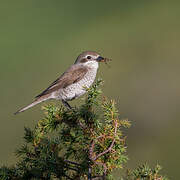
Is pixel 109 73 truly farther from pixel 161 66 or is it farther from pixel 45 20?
pixel 45 20

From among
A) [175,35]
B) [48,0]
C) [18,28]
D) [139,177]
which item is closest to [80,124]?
[139,177]

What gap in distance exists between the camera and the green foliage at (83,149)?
9.77ft

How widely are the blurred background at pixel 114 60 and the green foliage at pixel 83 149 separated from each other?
409 centimetres

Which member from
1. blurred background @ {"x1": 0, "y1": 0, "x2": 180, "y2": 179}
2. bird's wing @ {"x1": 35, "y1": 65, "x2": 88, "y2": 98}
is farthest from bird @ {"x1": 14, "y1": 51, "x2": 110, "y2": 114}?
blurred background @ {"x1": 0, "y1": 0, "x2": 180, "y2": 179}

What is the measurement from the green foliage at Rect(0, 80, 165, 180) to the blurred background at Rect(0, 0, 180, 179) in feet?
13.4

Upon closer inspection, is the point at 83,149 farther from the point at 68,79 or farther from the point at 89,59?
the point at 89,59

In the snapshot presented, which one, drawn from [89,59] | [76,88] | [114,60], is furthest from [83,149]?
[114,60]

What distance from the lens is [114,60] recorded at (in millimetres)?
12820

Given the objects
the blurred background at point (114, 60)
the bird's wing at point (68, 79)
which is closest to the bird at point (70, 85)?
the bird's wing at point (68, 79)

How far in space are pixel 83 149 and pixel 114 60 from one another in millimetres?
9888

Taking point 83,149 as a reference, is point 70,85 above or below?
above

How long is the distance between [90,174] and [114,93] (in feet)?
25.9

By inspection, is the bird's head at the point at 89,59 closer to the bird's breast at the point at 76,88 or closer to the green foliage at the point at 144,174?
the bird's breast at the point at 76,88

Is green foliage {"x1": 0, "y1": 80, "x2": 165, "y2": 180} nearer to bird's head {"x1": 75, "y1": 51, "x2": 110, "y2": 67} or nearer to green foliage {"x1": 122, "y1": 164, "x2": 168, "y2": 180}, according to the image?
green foliage {"x1": 122, "y1": 164, "x2": 168, "y2": 180}
